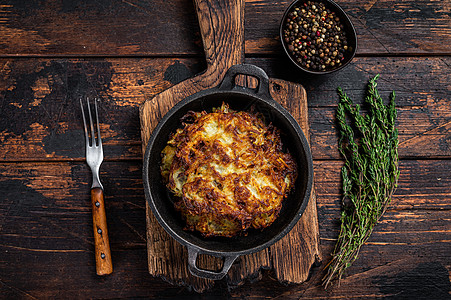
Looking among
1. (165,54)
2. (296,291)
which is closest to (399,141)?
(296,291)

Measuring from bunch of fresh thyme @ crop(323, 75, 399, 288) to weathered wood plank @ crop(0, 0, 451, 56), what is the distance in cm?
56

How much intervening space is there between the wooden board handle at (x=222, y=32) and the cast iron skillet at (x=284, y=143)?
450 millimetres

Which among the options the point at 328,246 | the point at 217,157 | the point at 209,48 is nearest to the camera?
the point at 217,157

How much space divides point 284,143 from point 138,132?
127cm

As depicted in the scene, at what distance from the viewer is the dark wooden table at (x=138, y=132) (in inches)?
117

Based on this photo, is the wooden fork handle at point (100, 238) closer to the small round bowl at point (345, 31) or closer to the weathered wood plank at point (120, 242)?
the weathered wood plank at point (120, 242)

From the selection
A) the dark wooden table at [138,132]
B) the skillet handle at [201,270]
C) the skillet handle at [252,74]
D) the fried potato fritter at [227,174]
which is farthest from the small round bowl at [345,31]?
the skillet handle at [201,270]

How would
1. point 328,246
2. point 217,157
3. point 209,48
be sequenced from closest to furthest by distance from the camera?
point 217,157 < point 209,48 < point 328,246

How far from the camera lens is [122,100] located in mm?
3033

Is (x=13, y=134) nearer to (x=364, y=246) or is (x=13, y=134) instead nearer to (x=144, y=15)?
(x=144, y=15)

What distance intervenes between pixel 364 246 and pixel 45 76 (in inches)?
124

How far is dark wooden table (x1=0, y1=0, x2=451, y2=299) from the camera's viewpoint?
9.73 ft

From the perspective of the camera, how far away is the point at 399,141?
3.08m

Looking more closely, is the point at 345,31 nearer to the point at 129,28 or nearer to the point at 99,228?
the point at 129,28
